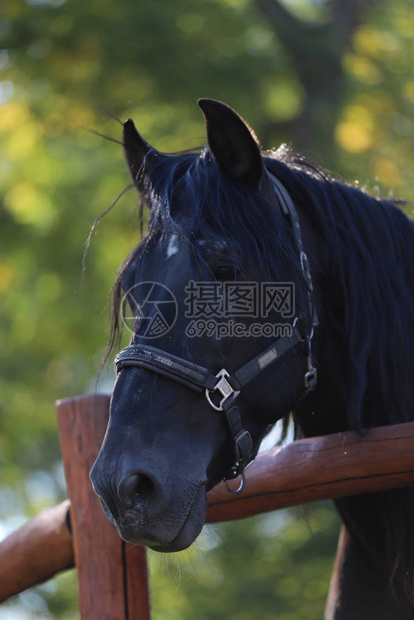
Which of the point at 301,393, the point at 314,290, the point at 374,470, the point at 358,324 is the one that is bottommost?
the point at 374,470

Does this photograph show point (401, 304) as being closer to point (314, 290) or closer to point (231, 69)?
point (314, 290)

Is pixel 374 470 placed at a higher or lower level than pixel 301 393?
lower

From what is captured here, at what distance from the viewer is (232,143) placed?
1766mm

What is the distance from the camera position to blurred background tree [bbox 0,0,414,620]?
5.45 m

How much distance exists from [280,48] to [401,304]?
478 centimetres

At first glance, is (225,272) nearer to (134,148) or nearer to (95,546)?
(134,148)

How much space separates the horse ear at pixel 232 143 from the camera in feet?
5.54

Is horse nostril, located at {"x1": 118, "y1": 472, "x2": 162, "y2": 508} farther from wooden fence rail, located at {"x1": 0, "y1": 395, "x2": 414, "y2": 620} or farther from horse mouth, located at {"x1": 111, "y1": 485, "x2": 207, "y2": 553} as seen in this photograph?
wooden fence rail, located at {"x1": 0, "y1": 395, "x2": 414, "y2": 620}

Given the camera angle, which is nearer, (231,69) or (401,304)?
(401,304)

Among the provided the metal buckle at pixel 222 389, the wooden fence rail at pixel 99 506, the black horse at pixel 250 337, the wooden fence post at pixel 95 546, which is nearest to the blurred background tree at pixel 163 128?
the wooden fence rail at pixel 99 506

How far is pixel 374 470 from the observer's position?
5.84 feet

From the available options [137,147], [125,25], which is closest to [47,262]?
[125,25]

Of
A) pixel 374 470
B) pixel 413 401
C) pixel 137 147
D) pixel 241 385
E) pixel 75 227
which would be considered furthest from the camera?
pixel 75 227

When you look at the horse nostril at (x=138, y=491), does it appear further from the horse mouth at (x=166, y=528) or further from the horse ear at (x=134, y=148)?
the horse ear at (x=134, y=148)
